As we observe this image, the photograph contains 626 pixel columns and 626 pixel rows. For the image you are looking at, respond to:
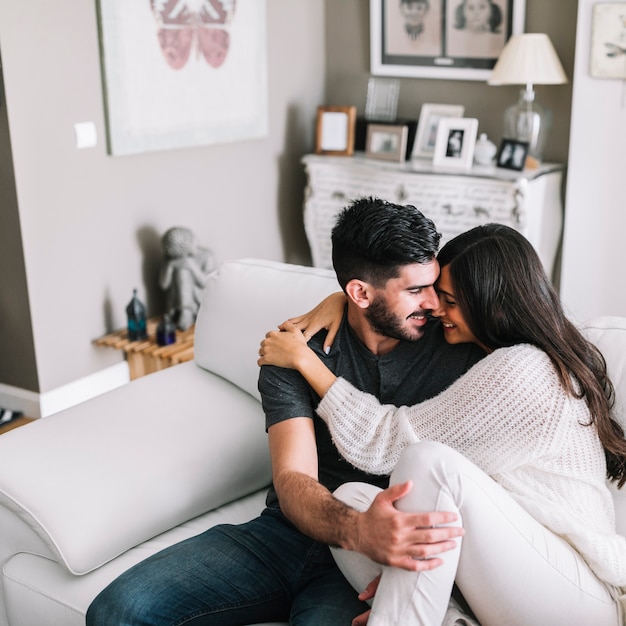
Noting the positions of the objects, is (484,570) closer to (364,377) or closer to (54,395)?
(364,377)

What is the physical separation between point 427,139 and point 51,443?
2.81m

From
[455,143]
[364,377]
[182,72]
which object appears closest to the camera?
[364,377]

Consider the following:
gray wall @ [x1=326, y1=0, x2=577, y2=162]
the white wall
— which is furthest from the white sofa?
gray wall @ [x1=326, y1=0, x2=577, y2=162]

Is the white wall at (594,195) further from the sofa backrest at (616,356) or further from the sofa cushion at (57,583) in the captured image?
the sofa cushion at (57,583)

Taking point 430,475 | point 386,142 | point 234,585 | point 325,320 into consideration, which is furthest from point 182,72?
point 430,475

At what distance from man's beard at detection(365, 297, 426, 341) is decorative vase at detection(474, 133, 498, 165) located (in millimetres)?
2356

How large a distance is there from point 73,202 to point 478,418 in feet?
7.24

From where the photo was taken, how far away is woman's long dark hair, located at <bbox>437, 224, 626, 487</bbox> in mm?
1573

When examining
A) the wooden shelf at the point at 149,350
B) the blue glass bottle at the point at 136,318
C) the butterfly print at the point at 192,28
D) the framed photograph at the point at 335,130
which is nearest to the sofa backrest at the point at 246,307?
the wooden shelf at the point at 149,350

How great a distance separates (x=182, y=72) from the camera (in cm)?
364

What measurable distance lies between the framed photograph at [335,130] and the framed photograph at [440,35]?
314 millimetres

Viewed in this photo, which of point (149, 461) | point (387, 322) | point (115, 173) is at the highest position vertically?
point (115, 173)

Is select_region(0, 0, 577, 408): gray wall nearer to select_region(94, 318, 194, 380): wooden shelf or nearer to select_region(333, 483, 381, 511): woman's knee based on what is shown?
select_region(94, 318, 194, 380): wooden shelf

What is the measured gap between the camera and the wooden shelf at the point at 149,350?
132 inches
